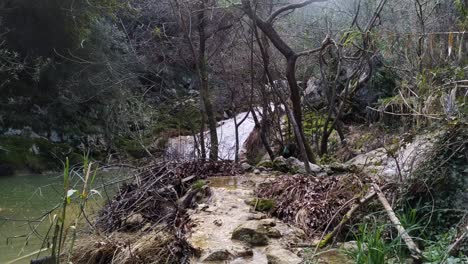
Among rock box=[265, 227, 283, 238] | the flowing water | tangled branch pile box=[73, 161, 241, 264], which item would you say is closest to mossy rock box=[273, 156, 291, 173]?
tangled branch pile box=[73, 161, 241, 264]

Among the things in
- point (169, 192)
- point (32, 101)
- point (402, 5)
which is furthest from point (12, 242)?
point (402, 5)

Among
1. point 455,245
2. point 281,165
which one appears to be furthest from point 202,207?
point 455,245

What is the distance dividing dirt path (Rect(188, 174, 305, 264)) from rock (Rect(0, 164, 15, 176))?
8.95 m

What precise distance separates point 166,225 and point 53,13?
11.7 metres

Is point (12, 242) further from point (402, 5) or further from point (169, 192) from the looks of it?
point (402, 5)

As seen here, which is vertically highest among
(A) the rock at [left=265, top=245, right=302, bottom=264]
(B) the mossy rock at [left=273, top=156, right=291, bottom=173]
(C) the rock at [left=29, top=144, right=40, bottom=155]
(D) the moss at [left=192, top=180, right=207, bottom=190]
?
(C) the rock at [left=29, top=144, right=40, bottom=155]

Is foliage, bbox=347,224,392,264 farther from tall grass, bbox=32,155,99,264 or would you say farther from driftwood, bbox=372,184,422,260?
tall grass, bbox=32,155,99,264

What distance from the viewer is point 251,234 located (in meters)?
4.03

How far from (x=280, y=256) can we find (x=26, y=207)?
20.5 ft

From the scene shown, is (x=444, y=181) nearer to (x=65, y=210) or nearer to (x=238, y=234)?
(x=238, y=234)

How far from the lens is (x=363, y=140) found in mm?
10570

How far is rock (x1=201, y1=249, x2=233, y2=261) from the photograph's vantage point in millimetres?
3680

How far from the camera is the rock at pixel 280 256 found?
3.58 metres

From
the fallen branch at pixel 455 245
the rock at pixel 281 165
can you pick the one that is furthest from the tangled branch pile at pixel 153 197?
the fallen branch at pixel 455 245
